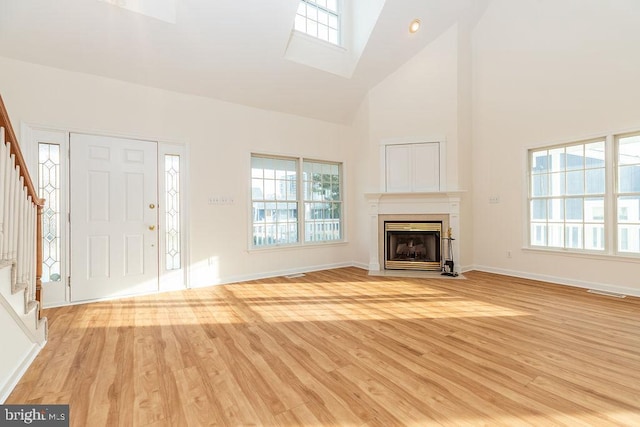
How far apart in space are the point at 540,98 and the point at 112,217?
6.27 metres

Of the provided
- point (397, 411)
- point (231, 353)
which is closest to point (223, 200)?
point (231, 353)

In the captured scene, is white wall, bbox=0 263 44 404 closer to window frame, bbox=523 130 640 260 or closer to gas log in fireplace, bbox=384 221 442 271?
gas log in fireplace, bbox=384 221 442 271

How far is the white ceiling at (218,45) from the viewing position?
3.13m

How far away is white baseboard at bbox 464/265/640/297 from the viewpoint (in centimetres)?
374

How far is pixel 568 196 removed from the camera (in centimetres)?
434

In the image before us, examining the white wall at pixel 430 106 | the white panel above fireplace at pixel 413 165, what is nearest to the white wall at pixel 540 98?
the white wall at pixel 430 106

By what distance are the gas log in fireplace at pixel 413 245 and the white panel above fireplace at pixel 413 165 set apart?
0.62 m

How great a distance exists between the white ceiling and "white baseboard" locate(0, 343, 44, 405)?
312 centimetres

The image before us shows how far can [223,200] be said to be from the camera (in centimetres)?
458

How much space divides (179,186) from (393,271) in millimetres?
3729

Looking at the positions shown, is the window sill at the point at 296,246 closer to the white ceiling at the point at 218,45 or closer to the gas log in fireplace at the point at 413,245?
the gas log in fireplace at the point at 413,245

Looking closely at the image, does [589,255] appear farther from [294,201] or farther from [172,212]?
[172,212]

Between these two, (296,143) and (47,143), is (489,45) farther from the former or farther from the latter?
(47,143)
